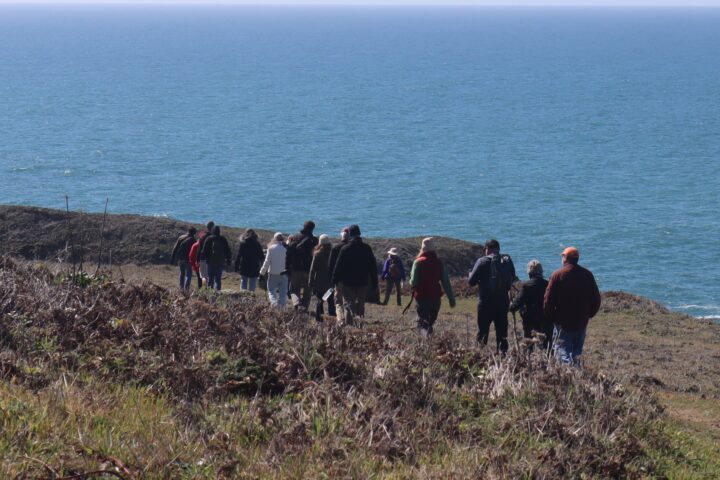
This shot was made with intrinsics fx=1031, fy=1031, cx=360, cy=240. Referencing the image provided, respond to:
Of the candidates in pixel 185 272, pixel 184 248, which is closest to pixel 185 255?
pixel 184 248

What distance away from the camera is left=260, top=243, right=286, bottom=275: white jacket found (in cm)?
1736

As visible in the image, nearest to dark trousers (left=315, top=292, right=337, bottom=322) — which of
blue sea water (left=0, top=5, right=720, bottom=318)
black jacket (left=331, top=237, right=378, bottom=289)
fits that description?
black jacket (left=331, top=237, right=378, bottom=289)

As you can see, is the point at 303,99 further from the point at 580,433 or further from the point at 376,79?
the point at 580,433

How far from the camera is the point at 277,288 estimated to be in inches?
697

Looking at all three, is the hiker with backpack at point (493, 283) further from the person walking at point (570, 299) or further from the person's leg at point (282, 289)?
the person's leg at point (282, 289)

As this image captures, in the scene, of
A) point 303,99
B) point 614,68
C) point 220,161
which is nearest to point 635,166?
point 220,161

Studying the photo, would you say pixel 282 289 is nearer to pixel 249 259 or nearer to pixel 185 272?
pixel 249 259

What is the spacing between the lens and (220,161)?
80062mm

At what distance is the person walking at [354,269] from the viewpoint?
15.1m

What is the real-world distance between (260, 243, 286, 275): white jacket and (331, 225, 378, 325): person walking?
223 centimetres

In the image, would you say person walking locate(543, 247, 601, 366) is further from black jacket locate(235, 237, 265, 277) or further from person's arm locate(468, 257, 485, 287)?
black jacket locate(235, 237, 265, 277)

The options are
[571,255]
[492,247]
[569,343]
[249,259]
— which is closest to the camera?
[571,255]

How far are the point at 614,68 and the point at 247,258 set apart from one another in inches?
6904

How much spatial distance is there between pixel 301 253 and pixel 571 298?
6244 mm
